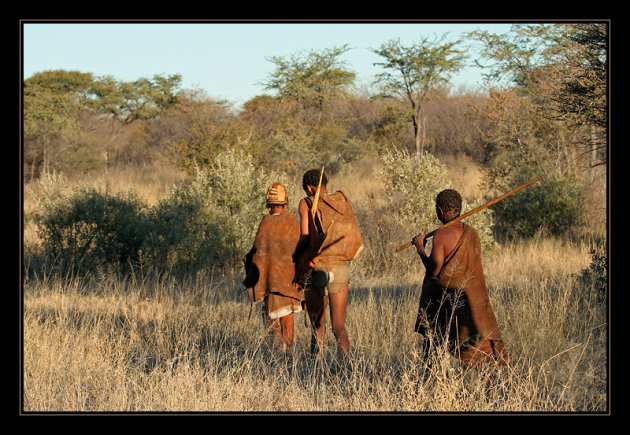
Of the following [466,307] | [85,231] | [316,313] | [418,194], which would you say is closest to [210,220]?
[85,231]

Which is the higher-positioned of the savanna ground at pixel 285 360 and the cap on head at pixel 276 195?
the cap on head at pixel 276 195

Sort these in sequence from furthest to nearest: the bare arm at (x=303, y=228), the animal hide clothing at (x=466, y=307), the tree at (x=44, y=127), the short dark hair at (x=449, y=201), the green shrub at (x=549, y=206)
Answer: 1. the tree at (x=44, y=127)
2. the green shrub at (x=549, y=206)
3. the bare arm at (x=303, y=228)
4. the short dark hair at (x=449, y=201)
5. the animal hide clothing at (x=466, y=307)

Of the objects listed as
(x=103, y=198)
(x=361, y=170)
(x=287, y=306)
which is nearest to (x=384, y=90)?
(x=361, y=170)

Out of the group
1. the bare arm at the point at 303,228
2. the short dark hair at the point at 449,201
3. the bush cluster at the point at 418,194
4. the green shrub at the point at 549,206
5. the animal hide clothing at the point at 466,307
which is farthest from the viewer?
the green shrub at the point at 549,206

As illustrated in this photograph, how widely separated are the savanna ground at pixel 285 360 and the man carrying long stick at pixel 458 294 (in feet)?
0.57

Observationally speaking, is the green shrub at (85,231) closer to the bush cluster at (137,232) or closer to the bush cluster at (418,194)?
the bush cluster at (137,232)

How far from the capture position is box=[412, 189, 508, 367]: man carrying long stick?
4.20 m

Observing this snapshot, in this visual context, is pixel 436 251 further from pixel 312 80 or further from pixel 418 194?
pixel 312 80

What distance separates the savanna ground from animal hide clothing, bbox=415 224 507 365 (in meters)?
0.18

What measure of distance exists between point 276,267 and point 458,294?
1.82 metres

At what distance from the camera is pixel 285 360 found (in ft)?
15.9

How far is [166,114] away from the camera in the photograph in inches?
1188

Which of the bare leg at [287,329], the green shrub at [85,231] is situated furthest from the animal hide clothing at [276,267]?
the green shrub at [85,231]

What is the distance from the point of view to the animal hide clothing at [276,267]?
17.9 feet
